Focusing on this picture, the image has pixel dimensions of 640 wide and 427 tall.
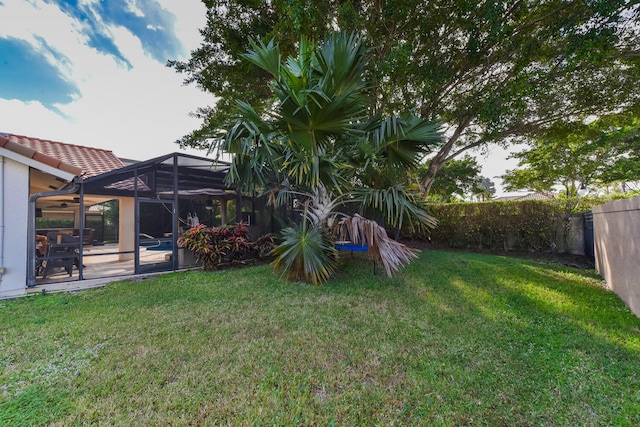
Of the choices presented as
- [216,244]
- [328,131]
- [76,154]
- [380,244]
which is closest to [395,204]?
[380,244]

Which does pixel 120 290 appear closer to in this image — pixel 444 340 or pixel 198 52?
pixel 444 340

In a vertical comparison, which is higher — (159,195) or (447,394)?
(159,195)

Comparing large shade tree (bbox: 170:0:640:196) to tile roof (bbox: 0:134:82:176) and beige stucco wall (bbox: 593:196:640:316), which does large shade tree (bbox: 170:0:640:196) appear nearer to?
beige stucco wall (bbox: 593:196:640:316)

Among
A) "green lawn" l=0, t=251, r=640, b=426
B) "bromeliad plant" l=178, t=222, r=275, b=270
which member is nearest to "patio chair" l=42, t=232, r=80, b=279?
"green lawn" l=0, t=251, r=640, b=426

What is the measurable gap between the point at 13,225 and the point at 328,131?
6.75 metres

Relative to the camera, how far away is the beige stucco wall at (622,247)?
389cm

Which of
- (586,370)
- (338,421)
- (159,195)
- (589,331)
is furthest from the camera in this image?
(159,195)

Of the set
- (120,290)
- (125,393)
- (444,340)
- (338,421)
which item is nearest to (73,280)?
(120,290)

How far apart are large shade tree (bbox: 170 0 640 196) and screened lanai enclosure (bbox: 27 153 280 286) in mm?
1751

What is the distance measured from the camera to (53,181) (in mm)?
6777

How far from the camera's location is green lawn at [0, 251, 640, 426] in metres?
2.04

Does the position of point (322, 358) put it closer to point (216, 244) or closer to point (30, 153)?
point (216, 244)

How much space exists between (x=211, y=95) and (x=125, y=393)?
9.98 metres

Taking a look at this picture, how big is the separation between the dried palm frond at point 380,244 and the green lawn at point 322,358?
69cm
